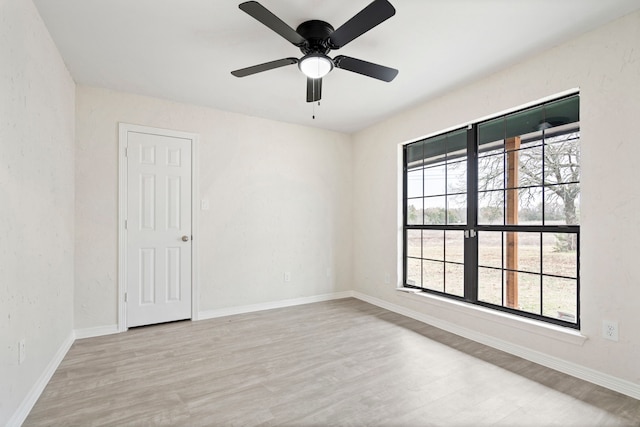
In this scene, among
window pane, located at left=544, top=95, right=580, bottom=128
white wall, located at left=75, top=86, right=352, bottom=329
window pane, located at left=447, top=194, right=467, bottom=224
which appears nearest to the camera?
window pane, located at left=544, top=95, right=580, bottom=128

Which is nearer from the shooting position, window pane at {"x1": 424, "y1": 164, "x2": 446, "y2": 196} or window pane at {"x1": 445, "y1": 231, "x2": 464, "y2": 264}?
window pane at {"x1": 445, "y1": 231, "x2": 464, "y2": 264}

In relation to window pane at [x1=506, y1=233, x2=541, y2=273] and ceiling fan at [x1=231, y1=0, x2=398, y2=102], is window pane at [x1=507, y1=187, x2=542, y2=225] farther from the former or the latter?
ceiling fan at [x1=231, y1=0, x2=398, y2=102]

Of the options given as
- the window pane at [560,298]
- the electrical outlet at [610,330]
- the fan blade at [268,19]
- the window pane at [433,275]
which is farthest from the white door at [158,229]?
the electrical outlet at [610,330]

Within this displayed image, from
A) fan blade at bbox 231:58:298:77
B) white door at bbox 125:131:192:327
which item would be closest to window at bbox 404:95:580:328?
fan blade at bbox 231:58:298:77

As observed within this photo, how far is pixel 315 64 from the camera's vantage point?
2193 millimetres

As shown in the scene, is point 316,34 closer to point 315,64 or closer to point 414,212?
point 315,64

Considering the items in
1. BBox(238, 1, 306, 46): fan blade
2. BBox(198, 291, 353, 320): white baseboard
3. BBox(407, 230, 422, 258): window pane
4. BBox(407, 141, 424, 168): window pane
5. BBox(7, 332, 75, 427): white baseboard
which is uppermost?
BBox(238, 1, 306, 46): fan blade

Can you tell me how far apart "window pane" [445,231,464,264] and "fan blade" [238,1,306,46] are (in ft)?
8.19

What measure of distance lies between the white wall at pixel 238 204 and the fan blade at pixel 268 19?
7.05 feet

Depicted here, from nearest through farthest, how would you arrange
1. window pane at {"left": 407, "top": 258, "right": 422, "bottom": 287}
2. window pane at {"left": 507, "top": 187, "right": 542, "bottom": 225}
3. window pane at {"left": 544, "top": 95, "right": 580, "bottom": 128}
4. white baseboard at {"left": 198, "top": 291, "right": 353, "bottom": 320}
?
window pane at {"left": 544, "top": 95, "right": 580, "bottom": 128} → window pane at {"left": 507, "top": 187, "right": 542, "bottom": 225} → white baseboard at {"left": 198, "top": 291, "right": 353, "bottom": 320} → window pane at {"left": 407, "top": 258, "right": 422, "bottom": 287}

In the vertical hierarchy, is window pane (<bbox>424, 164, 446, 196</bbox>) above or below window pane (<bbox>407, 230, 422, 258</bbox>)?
above

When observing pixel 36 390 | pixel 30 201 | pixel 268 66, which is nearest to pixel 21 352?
pixel 36 390

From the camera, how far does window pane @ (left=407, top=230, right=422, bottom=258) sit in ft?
12.7

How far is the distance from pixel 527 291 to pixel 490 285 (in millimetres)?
333
